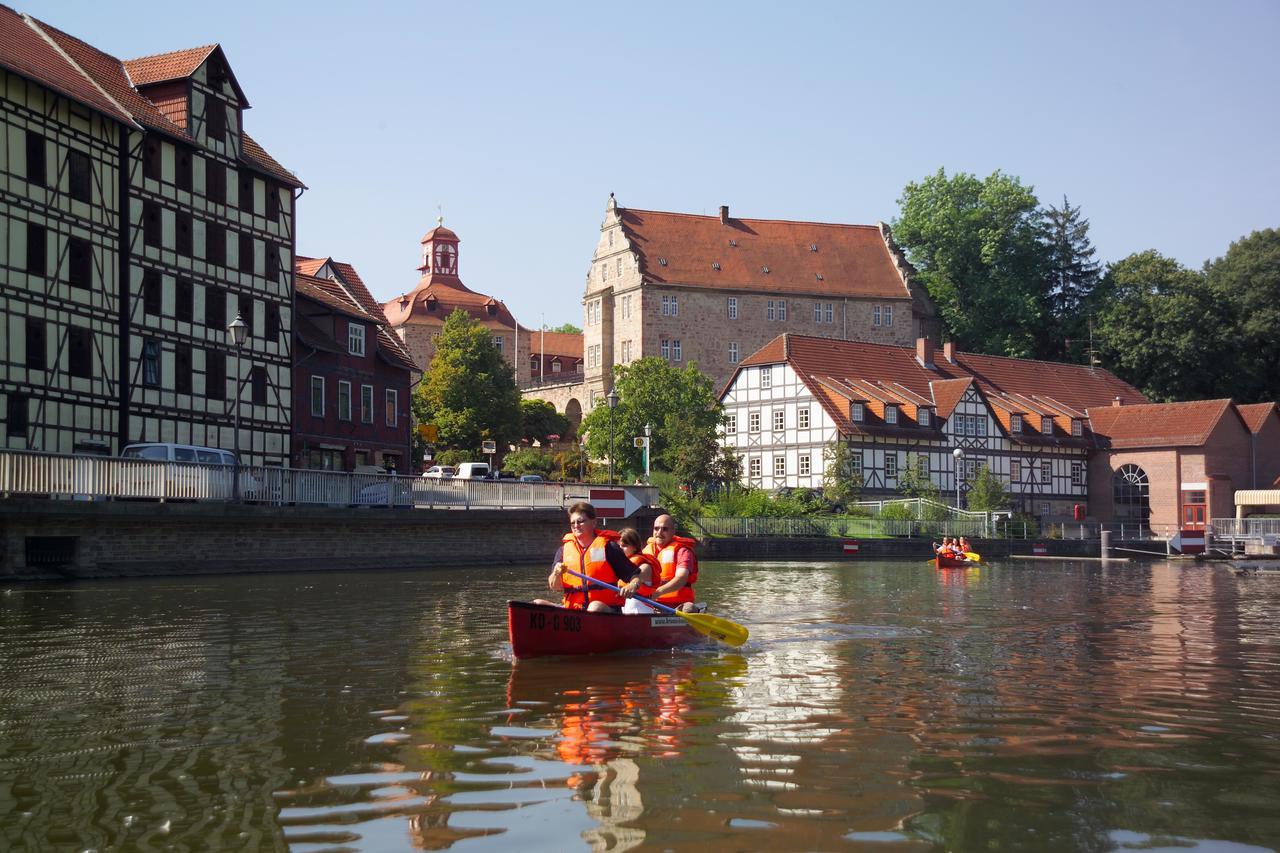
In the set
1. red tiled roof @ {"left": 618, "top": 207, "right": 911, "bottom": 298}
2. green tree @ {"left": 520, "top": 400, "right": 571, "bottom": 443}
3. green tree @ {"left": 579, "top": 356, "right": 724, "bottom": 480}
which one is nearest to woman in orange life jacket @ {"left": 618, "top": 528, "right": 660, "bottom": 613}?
green tree @ {"left": 579, "top": 356, "right": 724, "bottom": 480}

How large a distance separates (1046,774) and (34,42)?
3821cm

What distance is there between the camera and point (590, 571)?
51.6ft

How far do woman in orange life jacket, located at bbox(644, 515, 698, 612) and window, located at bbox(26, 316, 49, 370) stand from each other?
24.3 metres

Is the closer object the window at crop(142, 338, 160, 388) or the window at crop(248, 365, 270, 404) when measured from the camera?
the window at crop(142, 338, 160, 388)

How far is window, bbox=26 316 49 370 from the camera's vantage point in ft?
116

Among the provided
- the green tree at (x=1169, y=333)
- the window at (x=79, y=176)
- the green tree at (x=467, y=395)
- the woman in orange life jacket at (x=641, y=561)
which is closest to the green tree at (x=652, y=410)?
the green tree at (x=467, y=395)

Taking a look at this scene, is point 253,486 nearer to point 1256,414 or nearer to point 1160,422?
point 1160,422

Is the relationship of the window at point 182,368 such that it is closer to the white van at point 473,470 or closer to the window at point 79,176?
the window at point 79,176

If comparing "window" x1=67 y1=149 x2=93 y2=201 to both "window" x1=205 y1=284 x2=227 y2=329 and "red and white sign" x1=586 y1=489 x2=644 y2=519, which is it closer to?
"window" x1=205 y1=284 x2=227 y2=329

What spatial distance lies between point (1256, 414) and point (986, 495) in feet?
70.6

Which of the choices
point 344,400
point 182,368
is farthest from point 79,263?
point 344,400

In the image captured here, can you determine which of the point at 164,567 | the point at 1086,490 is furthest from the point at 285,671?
the point at 1086,490

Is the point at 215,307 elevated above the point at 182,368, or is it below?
above

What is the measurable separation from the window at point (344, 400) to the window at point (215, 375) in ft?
21.3
